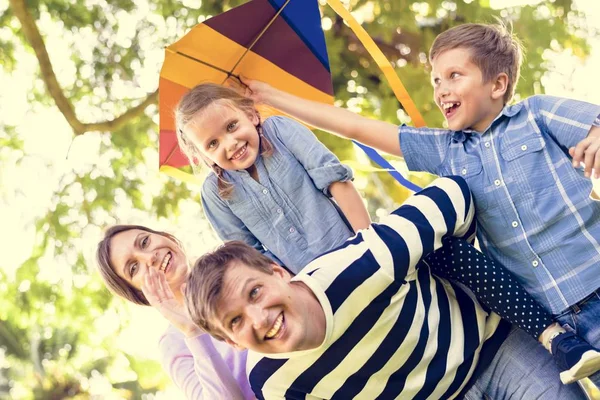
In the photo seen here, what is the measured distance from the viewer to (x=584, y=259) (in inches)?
55.2

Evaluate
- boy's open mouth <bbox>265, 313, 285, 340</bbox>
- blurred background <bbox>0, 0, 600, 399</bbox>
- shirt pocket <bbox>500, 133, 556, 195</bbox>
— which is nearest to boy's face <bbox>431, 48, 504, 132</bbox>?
shirt pocket <bbox>500, 133, 556, 195</bbox>

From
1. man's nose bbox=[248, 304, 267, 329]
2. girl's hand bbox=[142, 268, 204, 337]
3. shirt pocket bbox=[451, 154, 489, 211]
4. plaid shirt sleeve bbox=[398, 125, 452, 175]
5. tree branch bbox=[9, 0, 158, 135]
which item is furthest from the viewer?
tree branch bbox=[9, 0, 158, 135]

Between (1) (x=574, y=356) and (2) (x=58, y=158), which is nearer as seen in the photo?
(1) (x=574, y=356)

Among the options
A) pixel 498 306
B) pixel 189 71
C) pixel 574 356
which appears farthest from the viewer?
pixel 189 71

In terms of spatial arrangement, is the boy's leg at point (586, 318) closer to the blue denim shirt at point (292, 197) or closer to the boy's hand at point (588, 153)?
the boy's hand at point (588, 153)

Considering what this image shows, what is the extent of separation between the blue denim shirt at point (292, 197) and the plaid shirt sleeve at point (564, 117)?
0.41 m

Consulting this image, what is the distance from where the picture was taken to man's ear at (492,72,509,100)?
5.12 ft

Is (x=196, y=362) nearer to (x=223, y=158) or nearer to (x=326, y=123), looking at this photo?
(x=223, y=158)

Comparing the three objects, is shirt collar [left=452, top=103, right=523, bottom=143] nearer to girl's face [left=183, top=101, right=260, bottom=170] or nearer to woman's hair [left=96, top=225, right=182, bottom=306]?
girl's face [left=183, top=101, right=260, bottom=170]

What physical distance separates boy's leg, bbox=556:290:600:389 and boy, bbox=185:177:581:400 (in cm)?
8

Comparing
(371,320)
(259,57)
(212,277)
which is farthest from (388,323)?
(259,57)

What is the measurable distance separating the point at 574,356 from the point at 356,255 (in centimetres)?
39

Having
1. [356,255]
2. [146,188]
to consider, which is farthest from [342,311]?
[146,188]

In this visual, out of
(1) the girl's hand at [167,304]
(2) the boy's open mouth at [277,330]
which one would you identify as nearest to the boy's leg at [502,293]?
(2) the boy's open mouth at [277,330]
